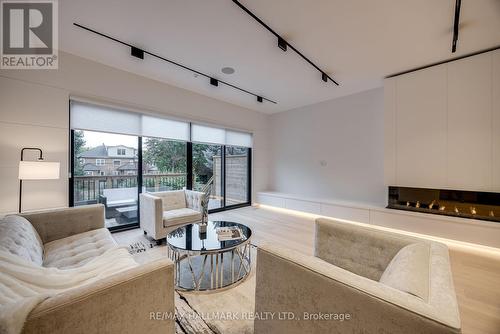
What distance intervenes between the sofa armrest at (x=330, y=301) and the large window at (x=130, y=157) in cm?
158

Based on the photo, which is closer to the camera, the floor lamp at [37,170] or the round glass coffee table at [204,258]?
the round glass coffee table at [204,258]

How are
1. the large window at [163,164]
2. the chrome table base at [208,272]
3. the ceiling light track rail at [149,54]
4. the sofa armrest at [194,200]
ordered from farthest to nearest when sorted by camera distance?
the large window at [163,164], the sofa armrest at [194,200], the ceiling light track rail at [149,54], the chrome table base at [208,272]

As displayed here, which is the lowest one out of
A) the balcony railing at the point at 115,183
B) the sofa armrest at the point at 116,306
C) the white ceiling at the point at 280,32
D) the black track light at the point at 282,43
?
the sofa armrest at the point at 116,306

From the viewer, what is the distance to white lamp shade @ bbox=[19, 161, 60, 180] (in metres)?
2.33

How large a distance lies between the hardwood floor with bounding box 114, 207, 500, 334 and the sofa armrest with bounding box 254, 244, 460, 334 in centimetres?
153

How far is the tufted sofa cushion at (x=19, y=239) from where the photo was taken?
1.47 meters

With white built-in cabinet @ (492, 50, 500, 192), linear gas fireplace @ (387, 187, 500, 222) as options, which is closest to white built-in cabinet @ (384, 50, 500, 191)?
white built-in cabinet @ (492, 50, 500, 192)

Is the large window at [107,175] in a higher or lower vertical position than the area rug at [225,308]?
higher

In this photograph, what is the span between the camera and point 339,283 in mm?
972

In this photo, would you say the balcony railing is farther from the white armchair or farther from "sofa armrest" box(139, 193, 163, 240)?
"sofa armrest" box(139, 193, 163, 240)

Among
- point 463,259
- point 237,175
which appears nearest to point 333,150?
point 237,175

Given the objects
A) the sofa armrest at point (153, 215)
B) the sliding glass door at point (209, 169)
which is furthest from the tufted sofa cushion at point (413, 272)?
the sliding glass door at point (209, 169)

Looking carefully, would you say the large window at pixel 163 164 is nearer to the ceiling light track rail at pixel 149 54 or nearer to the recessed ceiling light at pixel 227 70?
the ceiling light track rail at pixel 149 54

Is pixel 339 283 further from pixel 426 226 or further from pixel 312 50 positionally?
pixel 426 226
